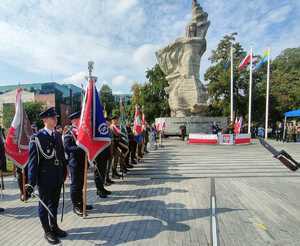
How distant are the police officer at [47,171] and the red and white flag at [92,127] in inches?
38.7

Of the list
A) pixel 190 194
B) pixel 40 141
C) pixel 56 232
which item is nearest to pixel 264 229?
pixel 190 194

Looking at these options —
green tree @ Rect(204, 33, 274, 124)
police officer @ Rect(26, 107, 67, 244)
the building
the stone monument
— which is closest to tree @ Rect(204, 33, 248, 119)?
green tree @ Rect(204, 33, 274, 124)

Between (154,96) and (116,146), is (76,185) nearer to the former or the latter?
(116,146)

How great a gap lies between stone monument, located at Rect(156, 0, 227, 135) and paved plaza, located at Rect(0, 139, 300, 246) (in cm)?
2052

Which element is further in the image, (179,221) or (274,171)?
(274,171)

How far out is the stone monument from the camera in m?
29.7

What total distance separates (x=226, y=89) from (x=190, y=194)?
1453 inches

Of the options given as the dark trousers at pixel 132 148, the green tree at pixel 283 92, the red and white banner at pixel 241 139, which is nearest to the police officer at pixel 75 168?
the dark trousers at pixel 132 148

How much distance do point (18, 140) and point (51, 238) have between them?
3316 mm

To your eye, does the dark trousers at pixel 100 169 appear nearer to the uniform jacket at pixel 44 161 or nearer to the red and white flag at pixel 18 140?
the red and white flag at pixel 18 140

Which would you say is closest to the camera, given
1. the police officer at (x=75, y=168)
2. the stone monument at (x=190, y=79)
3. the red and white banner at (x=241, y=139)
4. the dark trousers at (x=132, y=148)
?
the police officer at (x=75, y=168)

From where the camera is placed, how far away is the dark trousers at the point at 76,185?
5598mm

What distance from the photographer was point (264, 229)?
471 centimetres

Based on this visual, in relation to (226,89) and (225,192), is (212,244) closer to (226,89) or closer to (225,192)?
(225,192)
